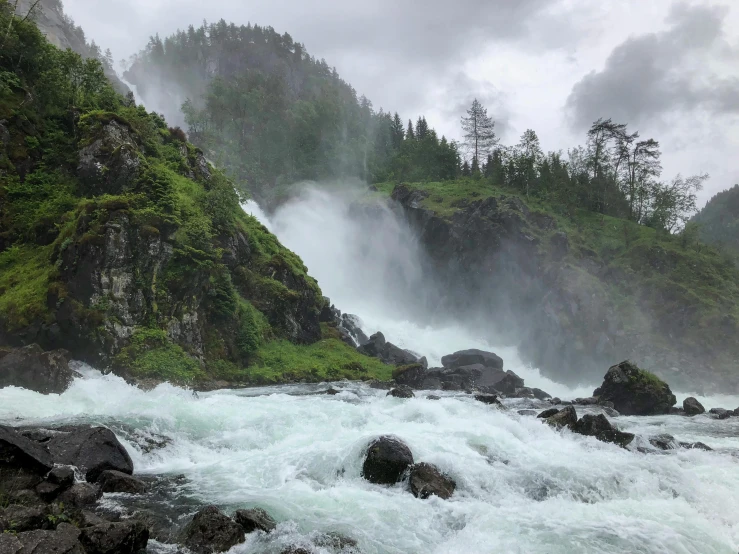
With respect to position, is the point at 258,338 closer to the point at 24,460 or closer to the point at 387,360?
the point at 387,360

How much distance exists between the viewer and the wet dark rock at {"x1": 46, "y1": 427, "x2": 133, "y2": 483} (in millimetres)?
10266

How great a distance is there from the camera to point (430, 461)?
1215cm

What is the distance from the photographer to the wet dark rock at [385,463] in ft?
37.9

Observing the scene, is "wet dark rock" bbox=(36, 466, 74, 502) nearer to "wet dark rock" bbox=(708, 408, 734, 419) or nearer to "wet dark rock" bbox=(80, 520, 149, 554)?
"wet dark rock" bbox=(80, 520, 149, 554)

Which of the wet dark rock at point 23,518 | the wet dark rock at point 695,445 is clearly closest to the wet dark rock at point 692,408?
the wet dark rock at point 695,445

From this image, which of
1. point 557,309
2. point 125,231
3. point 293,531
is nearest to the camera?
point 293,531

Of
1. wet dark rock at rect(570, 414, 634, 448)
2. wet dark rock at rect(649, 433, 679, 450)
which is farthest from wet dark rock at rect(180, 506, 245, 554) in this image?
wet dark rock at rect(649, 433, 679, 450)

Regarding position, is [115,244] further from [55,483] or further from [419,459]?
[419,459]

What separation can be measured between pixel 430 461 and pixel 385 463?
131cm

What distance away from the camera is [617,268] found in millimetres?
60812

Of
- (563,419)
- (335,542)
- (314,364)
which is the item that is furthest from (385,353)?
(335,542)

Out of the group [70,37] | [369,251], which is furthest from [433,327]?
[70,37]

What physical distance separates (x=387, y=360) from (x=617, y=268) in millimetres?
38937

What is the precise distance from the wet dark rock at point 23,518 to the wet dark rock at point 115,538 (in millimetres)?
734
